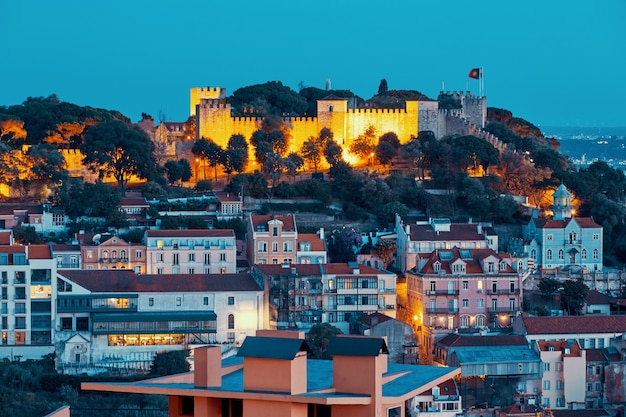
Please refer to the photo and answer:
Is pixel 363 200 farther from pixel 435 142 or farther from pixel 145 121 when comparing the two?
pixel 145 121

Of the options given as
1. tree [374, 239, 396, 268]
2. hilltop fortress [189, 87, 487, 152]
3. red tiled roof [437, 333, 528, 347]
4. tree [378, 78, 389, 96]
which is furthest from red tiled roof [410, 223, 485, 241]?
tree [378, 78, 389, 96]

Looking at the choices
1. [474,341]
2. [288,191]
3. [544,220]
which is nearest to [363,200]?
[288,191]

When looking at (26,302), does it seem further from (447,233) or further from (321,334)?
(447,233)

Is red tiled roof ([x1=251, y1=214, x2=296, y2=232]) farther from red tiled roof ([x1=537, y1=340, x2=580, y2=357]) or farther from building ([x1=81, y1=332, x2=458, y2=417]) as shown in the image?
building ([x1=81, y1=332, x2=458, y2=417])

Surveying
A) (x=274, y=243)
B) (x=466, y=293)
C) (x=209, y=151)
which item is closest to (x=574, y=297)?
(x=466, y=293)

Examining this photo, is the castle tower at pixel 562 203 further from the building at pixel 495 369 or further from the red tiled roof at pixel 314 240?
the building at pixel 495 369

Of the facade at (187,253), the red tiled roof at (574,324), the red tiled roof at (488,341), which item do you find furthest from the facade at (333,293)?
the red tiled roof at (574,324)
